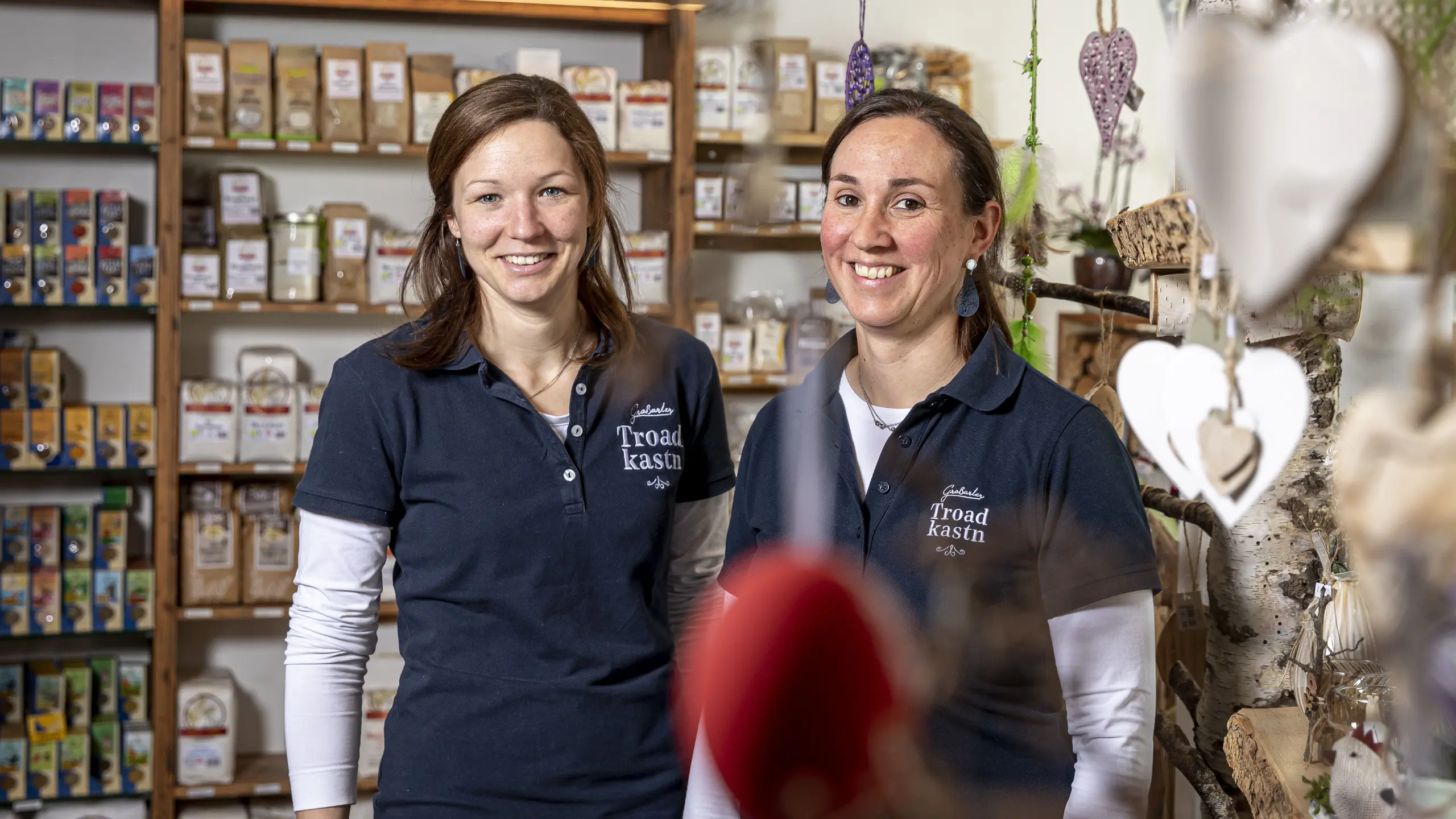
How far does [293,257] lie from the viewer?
3107mm

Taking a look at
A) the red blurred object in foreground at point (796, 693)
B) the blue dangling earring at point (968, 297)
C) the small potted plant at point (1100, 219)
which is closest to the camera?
the red blurred object in foreground at point (796, 693)

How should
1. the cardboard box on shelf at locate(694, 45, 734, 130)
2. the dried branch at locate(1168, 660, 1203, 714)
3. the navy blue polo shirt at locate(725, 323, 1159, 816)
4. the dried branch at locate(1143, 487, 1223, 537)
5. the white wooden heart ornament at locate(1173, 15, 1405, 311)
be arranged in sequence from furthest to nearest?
1. the cardboard box on shelf at locate(694, 45, 734, 130)
2. the dried branch at locate(1168, 660, 1203, 714)
3. the dried branch at locate(1143, 487, 1223, 537)
4. the navy blue polo shirt at locate(725, 323, 1159, 816)
5. the white wooden heart ornament at locate(1173, 15, 1405, 311)

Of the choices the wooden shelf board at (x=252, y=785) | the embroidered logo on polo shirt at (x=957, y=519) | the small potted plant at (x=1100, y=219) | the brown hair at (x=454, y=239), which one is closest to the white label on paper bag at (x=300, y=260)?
the wooden shelf board at (x=252, y=785)

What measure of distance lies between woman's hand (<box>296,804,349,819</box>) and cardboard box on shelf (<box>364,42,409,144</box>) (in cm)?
221

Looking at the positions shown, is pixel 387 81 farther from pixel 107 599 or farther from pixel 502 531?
pixel 502 531

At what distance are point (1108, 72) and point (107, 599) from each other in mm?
2732

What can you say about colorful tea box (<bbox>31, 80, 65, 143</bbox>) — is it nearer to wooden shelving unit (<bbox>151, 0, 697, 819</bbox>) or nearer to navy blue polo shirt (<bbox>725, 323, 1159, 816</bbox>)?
wooden shelving unit (<bbox>151, 0, 697, 819</bbox>)

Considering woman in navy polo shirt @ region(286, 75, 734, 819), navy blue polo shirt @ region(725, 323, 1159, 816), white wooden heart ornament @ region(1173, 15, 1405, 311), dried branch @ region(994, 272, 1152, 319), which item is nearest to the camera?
white wooden heart ornament @ region(1173, 15, 1405, 311)

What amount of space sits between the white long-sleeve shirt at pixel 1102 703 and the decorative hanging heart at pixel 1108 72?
0.88 meters

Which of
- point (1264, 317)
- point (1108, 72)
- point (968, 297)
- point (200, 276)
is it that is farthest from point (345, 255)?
point (1264, 317)

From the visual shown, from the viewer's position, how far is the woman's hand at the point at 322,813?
1.26m

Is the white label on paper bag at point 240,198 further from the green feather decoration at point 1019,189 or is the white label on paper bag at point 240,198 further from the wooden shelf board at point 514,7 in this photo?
the green feather decoration at point 1019,189

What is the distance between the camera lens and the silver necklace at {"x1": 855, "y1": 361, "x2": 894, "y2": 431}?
0.70 m

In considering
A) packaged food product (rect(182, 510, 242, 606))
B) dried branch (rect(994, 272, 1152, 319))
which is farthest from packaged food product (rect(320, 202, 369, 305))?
dried branch (rect(994, 272, 1152, 319))
